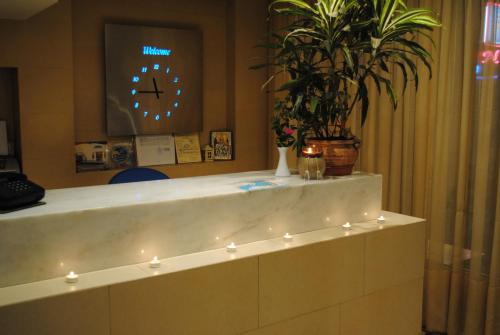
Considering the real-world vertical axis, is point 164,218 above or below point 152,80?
below

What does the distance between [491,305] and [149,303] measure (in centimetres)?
236

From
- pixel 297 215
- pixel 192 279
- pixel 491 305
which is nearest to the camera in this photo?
pixel 192 279

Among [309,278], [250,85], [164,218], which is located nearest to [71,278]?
[164,218]

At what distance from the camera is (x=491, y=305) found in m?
3.24

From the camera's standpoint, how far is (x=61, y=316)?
5.21 ft

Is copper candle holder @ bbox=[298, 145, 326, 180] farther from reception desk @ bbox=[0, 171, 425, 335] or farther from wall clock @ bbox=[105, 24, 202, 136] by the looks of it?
wall clock @ bbox=[105, 24, 202, 136]

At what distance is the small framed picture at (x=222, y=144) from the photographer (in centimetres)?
486

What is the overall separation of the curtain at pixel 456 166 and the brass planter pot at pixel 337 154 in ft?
3.74

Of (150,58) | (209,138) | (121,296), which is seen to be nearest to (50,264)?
(121,296)

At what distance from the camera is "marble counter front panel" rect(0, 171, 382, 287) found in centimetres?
168

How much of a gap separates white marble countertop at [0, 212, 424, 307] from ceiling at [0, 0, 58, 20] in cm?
178

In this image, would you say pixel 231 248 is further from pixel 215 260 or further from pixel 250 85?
pixel 250 85

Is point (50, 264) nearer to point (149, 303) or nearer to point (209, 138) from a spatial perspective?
point (149, 303)

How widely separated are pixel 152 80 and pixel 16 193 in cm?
282
